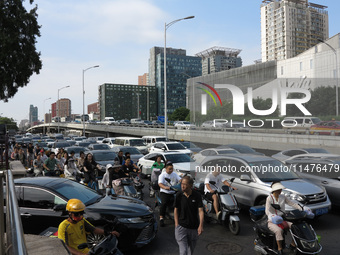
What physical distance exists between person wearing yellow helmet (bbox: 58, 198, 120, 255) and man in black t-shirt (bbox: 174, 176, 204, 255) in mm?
1475

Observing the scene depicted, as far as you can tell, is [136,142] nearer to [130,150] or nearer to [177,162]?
[130,150]

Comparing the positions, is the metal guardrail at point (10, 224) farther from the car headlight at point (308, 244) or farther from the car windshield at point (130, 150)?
the car windshield at point (130, 150)

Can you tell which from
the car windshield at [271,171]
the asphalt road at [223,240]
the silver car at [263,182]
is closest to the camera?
the asphalt road at [223,240]

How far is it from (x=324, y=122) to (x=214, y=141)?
9900 mm

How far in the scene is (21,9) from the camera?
22719 mm

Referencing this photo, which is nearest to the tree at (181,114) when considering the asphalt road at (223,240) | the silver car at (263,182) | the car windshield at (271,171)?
the silver car at (263,182)

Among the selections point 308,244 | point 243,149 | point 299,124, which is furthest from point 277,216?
point 299,124

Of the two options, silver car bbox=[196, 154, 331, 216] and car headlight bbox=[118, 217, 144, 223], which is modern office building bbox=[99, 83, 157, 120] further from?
car headlight bbox=[118, 217, 144, 223]

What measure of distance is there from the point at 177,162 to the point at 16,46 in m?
15.6

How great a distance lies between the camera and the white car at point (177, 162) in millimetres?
12797

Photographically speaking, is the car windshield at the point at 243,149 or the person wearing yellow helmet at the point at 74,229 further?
the car windshield at the point at 243,149

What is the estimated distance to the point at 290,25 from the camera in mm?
176000

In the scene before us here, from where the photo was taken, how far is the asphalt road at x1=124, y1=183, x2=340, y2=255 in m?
6.42

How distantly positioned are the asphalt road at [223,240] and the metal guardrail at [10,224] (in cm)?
437
